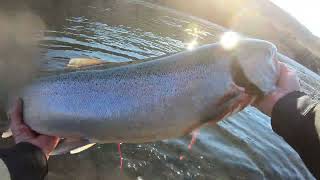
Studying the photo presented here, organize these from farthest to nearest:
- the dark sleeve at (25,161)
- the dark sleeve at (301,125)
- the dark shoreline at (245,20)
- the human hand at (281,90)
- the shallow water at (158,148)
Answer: the dark shoreline at (245,20) → the shallow water at (158,148) → the dark sleeve at (25,161) → the human hand at (281,90) → the dark sleeve at (301,125)

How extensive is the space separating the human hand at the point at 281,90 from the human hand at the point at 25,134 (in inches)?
95.4

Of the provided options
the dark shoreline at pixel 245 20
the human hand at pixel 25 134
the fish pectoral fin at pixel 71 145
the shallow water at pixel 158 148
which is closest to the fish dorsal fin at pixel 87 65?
the human hand at pixel 25 134

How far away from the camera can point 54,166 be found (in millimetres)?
9328

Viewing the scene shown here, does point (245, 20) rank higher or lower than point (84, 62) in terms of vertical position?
lower

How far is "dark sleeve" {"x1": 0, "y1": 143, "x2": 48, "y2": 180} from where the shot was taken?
15.5 feet

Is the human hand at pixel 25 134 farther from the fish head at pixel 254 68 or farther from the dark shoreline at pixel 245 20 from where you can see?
the dark shoreline at pixel 245 20

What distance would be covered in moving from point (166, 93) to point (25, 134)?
1808 millimetres

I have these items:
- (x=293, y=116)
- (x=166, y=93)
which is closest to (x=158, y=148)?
(x=166, y=93)

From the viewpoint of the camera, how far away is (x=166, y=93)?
464 cm

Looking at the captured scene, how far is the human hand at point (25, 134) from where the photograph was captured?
518 cm

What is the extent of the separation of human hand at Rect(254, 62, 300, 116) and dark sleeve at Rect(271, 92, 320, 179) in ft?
0.37

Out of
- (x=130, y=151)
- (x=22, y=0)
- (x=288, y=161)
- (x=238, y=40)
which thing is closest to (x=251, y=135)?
(x=288, y=161)

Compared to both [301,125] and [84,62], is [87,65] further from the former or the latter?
[301,125]

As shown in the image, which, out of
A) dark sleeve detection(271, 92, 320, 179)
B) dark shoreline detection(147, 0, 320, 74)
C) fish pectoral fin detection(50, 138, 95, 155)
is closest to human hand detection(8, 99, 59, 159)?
fish pectoral fin detection(50, 138, 95, 155)
